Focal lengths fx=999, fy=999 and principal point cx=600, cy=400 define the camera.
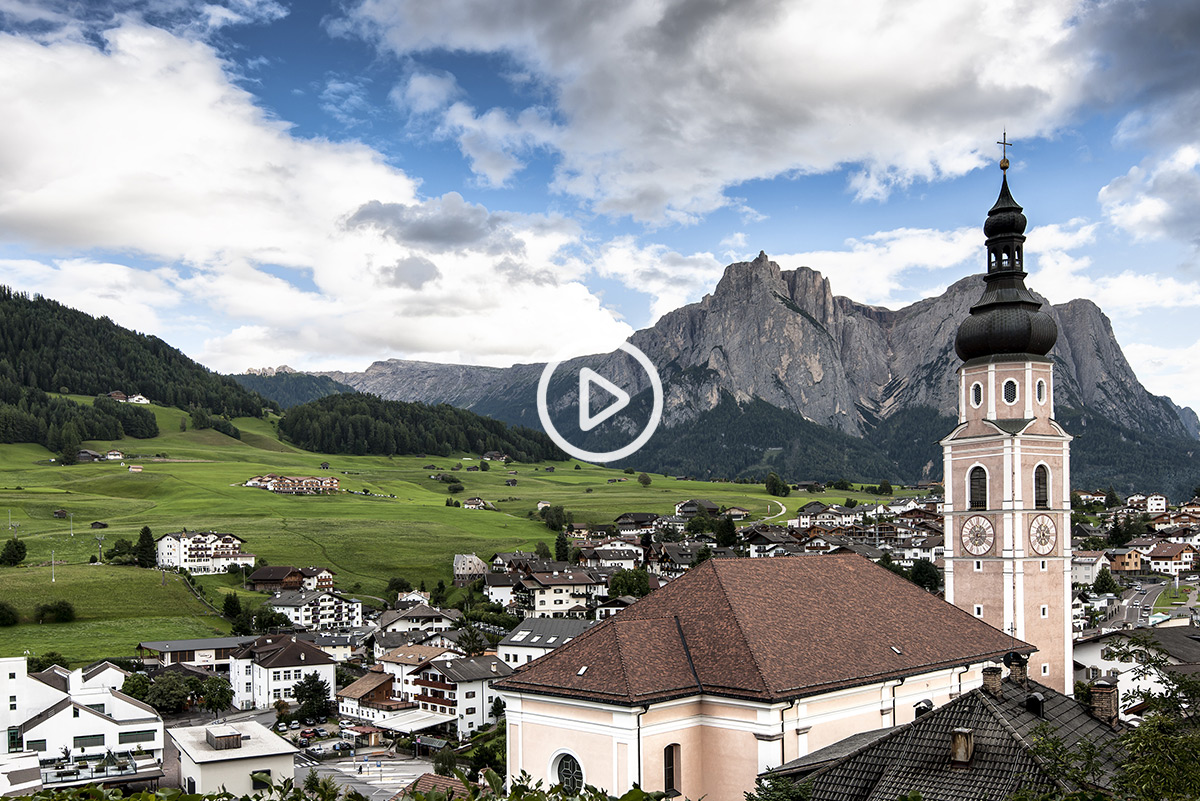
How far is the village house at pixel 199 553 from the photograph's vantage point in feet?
373

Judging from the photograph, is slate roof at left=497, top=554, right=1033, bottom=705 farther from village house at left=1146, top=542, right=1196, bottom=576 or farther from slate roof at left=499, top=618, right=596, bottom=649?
village house at left=1146, top=542, right=1196, bottom=576

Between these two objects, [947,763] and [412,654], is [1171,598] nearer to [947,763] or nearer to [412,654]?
[412,654]

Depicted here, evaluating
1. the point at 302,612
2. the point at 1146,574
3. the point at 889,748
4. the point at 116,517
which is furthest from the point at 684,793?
the point at 116,517

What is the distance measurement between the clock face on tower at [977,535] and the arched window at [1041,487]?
1967 mm

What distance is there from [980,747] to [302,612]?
93136 mm

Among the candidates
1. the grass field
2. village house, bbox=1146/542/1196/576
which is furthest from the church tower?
village house, bbox=1146/542/1196/576

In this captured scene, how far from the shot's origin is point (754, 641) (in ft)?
81.6

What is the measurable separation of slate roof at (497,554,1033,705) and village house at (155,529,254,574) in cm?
9954

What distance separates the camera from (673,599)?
27.0 meters

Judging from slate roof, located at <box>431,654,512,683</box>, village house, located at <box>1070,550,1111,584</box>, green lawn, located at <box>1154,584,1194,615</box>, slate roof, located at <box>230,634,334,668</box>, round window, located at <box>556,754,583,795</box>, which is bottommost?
slate roof, located at <box>230,634,334,668</box>

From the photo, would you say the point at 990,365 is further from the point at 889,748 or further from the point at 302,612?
the point at 302,612

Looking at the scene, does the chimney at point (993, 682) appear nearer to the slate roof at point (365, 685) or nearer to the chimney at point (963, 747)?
the chimney at point (963, 747)

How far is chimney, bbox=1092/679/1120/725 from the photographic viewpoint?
22.3 m

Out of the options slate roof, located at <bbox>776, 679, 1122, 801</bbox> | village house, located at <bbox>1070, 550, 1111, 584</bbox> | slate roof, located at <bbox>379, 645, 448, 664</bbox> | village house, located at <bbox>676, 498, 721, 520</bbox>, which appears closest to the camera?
slate roof, located at <bbox>776, 679, 1122, 801</bbox>
